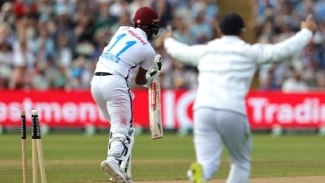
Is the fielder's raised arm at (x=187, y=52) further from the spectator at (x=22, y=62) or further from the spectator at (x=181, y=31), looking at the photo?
the spectator at (x=181, y=31)

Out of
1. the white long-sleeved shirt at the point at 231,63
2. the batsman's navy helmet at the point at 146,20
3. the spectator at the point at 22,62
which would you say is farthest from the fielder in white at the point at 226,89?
the spectator at the point at 22,62

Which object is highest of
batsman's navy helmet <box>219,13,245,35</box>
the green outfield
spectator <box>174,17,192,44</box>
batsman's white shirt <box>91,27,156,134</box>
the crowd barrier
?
spectator <box>174,17,192,44</box>

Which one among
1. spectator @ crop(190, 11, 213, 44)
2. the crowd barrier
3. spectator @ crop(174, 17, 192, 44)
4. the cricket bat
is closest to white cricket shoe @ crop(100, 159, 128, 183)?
the cricket bat

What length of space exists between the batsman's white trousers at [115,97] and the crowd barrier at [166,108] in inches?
445

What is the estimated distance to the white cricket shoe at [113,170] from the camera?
9.21 m

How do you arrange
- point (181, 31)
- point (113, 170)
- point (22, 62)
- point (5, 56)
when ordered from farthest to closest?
point (181, 31) < point (5, 56) < point (22, 62) < point (113, 170)

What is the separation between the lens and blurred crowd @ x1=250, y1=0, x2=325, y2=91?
22.3 m

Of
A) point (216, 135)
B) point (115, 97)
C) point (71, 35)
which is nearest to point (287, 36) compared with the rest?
point (71, 35)

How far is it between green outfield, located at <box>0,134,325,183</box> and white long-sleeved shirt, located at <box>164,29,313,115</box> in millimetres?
4468

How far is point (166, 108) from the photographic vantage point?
2112 cm

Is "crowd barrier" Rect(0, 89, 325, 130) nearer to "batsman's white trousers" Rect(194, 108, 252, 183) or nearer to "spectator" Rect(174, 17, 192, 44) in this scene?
"spectator" Rect(174, 17, 192, 44)

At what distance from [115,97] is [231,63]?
2565 mm

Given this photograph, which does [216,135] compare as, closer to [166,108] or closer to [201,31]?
[166,108]

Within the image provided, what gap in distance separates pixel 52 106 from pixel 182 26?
459 centimetres
